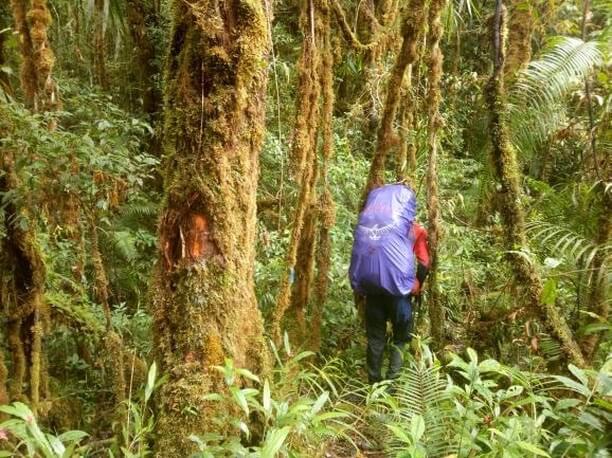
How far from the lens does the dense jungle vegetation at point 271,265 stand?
217 centimetres

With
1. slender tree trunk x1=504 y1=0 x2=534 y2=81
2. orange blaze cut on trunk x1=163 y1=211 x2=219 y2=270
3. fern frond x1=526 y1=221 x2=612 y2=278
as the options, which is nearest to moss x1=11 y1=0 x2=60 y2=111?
orange blaze cut on trunk x1=163 y1=211 x2=219 y2=270

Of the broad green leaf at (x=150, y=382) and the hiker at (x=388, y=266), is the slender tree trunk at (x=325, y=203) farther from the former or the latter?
the broad green leaf at (x=150, y=382)

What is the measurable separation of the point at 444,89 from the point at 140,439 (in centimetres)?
774

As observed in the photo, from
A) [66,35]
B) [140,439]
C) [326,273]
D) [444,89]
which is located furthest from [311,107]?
[66,35]

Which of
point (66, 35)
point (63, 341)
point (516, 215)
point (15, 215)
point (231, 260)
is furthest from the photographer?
point (66, 35)

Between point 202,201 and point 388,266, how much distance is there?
2.00 m

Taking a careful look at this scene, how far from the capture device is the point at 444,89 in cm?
850

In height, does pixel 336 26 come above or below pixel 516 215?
above

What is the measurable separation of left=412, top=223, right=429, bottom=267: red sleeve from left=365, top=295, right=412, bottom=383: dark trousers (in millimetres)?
321

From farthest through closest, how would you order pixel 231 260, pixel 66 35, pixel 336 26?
pixel 66 35 → pixel 336 26 → pixel 231 260

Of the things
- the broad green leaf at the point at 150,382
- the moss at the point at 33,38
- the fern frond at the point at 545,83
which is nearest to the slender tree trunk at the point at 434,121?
the fern frond at the point at 545,83

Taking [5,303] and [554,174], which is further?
[554,174]

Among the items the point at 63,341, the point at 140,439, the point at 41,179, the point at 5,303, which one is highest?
the point at 41,179

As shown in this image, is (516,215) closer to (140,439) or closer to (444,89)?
(140,439)
